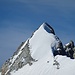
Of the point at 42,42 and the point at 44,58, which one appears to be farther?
the point at 42,42

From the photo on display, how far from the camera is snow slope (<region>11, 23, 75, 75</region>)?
8150 cm

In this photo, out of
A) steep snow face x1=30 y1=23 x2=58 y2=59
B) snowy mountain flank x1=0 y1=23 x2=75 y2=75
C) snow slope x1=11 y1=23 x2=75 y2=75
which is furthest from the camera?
steep snow face x1=30 y1=23 x2=58 y2=59

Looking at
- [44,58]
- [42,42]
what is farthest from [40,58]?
[42,42]

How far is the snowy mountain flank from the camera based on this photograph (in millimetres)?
82312

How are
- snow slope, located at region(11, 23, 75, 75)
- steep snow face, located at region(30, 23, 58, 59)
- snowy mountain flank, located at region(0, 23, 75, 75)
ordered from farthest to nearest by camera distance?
steep snow face, located at region(30, 23, 58, 59)
snowy mountain flank, located at region(0, 23, 75, 75)
snow slope, located at region(11, 23, 75, 75)

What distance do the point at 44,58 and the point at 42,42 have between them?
20.2 ft

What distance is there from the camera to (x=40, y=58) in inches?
3465

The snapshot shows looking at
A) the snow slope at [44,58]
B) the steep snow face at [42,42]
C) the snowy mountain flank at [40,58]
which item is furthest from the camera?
the steep snow face at [42,42]

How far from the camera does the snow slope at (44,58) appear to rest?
8150cm

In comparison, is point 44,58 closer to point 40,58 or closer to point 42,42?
point 40,58

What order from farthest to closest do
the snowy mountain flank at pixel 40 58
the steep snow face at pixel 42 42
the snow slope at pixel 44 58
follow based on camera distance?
the steep snow face at pixel 42 42 < the snowy mountain flank at pixel 40 58 < the snow slope at pixel 44 58

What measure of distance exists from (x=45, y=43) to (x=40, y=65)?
7.61 meters

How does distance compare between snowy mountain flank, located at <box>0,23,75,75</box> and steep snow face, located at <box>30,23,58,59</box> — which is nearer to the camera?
snowy mountain flank, located at <box>0,23,75,75</box>

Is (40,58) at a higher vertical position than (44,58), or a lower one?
higher
